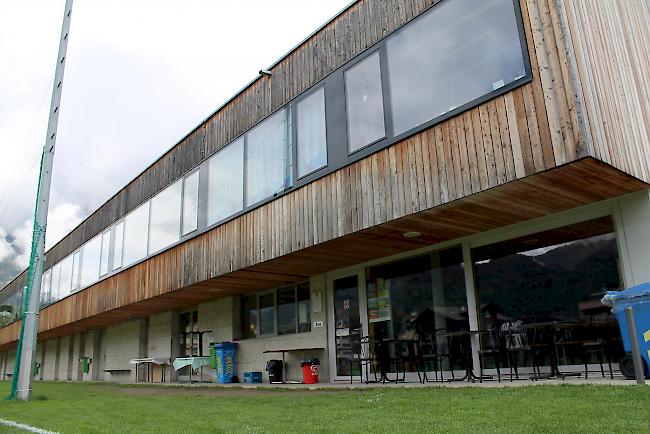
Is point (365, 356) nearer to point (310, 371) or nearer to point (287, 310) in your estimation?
point (310, 371)

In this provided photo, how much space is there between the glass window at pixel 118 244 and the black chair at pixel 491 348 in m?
11.4

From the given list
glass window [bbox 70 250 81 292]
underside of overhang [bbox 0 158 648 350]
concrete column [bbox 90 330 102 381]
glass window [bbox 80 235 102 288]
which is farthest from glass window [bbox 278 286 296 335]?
concrete column [bbox 90 330 102 381]

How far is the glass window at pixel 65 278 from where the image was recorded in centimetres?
2138

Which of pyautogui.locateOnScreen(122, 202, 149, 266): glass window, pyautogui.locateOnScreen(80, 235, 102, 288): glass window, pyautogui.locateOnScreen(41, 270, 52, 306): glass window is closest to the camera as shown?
pyautogui.locateOnScreen(122, 202, 149, 266): glass window

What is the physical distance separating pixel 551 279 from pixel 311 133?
426cm

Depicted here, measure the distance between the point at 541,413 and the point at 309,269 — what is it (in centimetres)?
702

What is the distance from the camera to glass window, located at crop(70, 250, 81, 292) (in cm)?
2039

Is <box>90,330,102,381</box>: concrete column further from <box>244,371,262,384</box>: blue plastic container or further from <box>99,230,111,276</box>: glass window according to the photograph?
<box>244,371,262,384</box>: blue plastic container

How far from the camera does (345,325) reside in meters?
10.9

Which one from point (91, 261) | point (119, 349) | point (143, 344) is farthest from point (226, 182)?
point (119, 349)

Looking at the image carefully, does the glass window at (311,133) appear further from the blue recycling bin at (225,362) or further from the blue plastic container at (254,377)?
the blue recycling bin at (225,362)

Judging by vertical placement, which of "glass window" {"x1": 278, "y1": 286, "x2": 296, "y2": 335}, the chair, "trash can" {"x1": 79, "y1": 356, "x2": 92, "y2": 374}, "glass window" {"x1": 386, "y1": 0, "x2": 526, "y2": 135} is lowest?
the chair

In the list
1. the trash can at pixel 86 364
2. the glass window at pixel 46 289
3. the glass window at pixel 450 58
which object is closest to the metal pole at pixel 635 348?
the glass window at pixel 450 58

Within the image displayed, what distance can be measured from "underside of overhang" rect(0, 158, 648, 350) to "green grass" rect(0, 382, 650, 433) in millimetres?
2115
